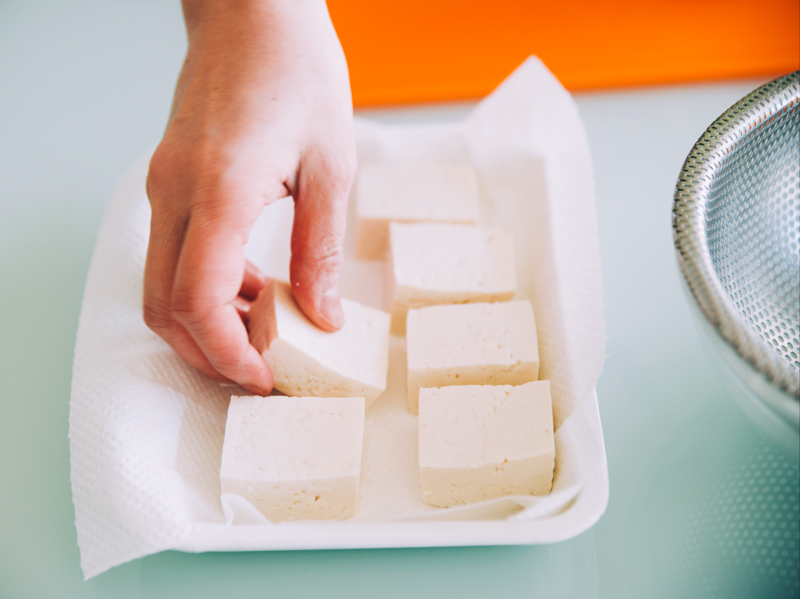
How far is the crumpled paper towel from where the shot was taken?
77 centimetres

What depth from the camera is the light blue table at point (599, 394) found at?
80 cm

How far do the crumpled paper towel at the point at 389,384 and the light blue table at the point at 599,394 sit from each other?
0.26 feet

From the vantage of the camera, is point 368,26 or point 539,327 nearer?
point 539,327

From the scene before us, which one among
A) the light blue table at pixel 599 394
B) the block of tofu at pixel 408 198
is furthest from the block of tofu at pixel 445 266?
the light blue table at pixel 599 394

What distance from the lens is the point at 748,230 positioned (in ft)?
2.85

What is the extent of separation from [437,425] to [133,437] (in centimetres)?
41

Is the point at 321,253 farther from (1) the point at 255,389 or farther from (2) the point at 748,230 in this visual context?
(2) the point at 748,230

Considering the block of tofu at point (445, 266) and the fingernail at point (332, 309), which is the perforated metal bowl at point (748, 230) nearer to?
the block of tofu at point (445, 266)

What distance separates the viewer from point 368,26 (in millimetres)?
1532

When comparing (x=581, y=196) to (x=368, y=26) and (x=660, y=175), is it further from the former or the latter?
(x=368, y=26)

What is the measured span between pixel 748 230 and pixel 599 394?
0.31m

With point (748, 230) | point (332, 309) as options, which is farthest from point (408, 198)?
point (748, 230)

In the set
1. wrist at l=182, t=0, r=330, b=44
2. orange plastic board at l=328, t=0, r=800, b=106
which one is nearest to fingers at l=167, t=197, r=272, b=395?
wrist at l=182, t=0, r=330, b=44

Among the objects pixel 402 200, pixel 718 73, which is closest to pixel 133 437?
pixel 402 200
